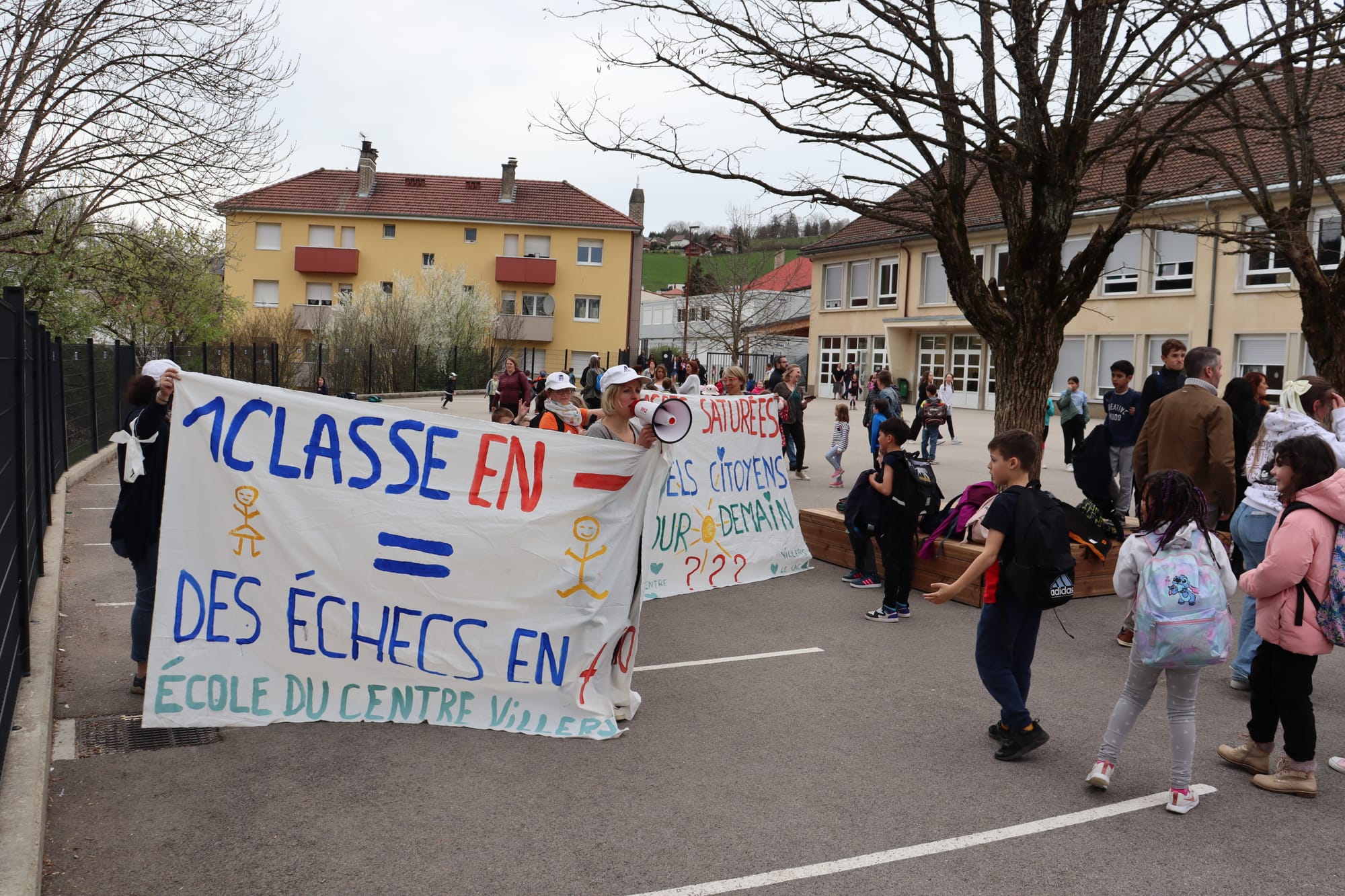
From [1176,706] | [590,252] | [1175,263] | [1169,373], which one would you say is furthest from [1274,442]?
[590,252]

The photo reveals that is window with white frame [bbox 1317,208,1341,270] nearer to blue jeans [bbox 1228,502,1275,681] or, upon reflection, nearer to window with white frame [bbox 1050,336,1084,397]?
window with white frame [bbox 1050,336,1084,397]

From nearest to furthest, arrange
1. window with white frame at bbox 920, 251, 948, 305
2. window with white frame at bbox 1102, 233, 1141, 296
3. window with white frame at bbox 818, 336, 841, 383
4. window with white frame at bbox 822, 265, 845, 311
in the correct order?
window with white frame at bbox 1102, 233, 1141, 296
window with white frame at bbox 920, 251, 948, 305
window with white frame at bbox 822, 265, 845, 311
window with white frame at bbox 818, 336, 841, 383

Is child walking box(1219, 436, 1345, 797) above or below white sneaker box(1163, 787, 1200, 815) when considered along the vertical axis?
above

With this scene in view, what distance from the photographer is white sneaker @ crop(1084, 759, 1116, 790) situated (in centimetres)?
472

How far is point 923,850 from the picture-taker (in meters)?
4.16

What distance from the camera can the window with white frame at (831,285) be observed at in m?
50.1

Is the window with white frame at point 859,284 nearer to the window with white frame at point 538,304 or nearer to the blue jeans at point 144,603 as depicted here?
the window with white frame at point 538,304

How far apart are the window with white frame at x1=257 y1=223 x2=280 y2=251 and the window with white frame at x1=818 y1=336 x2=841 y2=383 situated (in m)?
31.9

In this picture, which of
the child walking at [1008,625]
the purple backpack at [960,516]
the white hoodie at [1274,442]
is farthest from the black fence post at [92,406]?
the white hoodie at [1274,442]

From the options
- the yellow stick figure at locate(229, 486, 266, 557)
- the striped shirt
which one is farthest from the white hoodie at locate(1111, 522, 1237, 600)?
the striped shirt

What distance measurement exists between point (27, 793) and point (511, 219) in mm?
60404

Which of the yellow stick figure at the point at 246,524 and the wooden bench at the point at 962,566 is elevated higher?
the yellow stick figure at the point at 246,524

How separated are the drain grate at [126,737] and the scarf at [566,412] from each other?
3428 mm

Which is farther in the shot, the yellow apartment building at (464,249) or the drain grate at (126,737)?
the yellow apartment building at (464,249)
